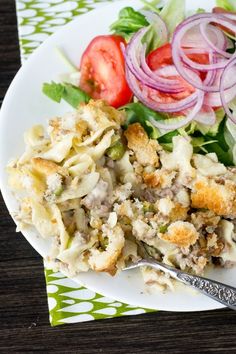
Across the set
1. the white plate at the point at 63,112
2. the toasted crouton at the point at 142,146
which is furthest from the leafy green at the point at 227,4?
the toasted crouton at the point at 142,146

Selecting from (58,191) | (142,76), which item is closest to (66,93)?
(142,76)

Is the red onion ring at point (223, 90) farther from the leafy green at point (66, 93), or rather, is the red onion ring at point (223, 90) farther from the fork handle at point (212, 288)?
the fork handle at point (212, 288)

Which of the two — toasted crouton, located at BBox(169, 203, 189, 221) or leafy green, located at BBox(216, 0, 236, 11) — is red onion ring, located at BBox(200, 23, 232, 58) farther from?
toasted crouton, located at BBox(169, 203, 189, 221)

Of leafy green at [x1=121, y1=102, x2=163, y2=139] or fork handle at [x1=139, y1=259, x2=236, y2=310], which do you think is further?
leafy green at [x1=121, y1=102, x2=163, y2=139]

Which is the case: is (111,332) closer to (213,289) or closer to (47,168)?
(213,289)

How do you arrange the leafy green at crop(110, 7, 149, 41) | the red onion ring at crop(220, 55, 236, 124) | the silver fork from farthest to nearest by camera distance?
the leafy green at crop(110, 7, 149, 41)
the red onion ring at crop(220, 55, 236, 124)
the silver fork

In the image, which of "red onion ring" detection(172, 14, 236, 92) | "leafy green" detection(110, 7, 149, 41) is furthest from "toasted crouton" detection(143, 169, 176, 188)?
"leafy green" detection(110, 7, 149, 41)

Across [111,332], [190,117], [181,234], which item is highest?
[190,117]
